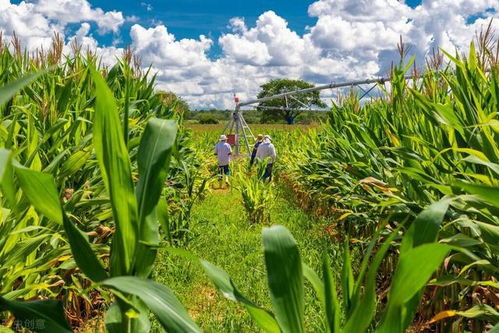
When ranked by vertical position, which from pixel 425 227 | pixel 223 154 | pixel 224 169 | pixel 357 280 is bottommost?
pixel 224 169

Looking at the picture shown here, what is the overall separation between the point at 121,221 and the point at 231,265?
3.74 m

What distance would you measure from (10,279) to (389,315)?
62.3 inches

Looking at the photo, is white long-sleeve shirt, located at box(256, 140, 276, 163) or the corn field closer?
the corn field

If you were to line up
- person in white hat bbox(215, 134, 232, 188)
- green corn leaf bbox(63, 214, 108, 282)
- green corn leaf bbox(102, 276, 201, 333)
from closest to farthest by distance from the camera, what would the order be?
green corn leaf bbox(102, 276, 201, 333) < green corn leaf bbox(63, 214, 108, 282) < person in white hat bbox(215, 134, 232, 188)

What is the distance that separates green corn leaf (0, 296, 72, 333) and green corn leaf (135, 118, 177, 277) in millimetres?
214

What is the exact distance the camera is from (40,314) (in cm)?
113

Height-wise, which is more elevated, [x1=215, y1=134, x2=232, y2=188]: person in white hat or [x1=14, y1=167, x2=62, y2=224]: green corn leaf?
[x1=14, y1=167, x2=62, y2=224]: green corn leaf

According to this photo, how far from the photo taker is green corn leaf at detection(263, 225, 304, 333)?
1.14 meters

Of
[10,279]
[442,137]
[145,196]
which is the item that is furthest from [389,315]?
[442,137]

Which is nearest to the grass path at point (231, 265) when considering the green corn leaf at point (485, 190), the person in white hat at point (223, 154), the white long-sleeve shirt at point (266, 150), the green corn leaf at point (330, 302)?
the green corn leaf at point (330, 302)

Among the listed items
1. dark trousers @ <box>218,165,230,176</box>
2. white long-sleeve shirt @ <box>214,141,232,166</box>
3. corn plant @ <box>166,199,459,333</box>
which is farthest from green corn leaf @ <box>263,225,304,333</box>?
dark trousers @ <box>218,165,230,176</box>

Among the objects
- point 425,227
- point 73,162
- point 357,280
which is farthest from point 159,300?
point 73,162

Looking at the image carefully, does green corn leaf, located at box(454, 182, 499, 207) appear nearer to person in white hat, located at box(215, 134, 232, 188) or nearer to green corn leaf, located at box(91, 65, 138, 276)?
green corn leaf, located at box(91, 65, 138, 276)

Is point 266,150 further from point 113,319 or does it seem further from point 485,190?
point 113,319
